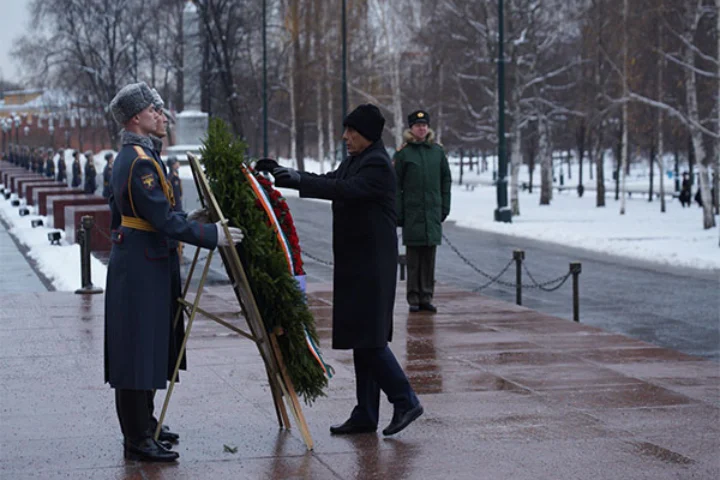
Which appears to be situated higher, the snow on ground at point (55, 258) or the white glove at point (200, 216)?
the white glove at point (200, 216)

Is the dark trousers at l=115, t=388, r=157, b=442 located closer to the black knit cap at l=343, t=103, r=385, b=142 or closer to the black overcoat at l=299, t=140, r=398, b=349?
the black overcoat at l=299, t=140, r=398, b=349

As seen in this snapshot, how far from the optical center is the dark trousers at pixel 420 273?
12781 millimetres

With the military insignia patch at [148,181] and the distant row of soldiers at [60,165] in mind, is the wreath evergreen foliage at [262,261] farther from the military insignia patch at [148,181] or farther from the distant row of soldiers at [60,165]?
the distant row of soldiers at [60,165]

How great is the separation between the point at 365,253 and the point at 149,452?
65.2 inches

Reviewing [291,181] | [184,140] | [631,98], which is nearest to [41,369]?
[291,181]

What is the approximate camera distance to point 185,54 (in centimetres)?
7275

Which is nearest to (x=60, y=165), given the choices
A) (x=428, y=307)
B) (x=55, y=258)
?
(x=55, y=258)

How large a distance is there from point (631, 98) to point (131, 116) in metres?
29.2

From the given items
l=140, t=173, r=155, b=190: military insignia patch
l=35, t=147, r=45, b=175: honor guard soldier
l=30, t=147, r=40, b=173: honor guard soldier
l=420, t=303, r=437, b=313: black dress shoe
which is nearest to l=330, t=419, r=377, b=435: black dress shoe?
l=140, t=173, r=155, b=190: military insignia patch

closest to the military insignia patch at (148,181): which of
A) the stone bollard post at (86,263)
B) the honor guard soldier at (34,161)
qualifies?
the stone bollard post at (86,263)

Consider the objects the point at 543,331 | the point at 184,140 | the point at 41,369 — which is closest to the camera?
the point at 41,369

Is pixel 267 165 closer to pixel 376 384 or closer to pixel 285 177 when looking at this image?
pixel 285 177

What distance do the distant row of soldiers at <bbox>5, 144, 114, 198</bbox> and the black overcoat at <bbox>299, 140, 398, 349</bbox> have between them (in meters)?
22.1

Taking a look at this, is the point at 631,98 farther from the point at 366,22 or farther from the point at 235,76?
the point at 235,76
